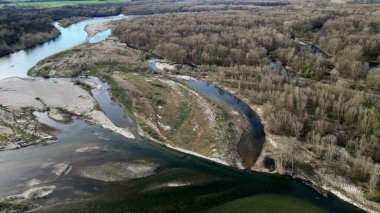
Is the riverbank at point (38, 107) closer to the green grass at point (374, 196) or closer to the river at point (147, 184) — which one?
the river at point (147, 184)

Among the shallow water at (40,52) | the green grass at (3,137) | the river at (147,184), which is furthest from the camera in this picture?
the shallow water at (40,52)

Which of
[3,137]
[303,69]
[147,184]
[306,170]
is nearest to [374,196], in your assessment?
[306,170]

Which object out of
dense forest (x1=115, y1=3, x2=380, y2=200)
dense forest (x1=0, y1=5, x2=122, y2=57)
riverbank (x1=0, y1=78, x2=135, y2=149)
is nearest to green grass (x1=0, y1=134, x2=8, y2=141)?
riverbank (x1=0, y1=78, x2=135, y2=149)

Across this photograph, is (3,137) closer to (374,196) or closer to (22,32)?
(374,196)

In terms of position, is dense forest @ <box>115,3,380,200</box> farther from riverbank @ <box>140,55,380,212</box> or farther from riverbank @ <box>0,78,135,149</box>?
riverbank @ <box>0,78,135,149</box>

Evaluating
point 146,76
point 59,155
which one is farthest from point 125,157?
point 146,76

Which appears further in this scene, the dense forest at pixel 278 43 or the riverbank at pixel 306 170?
the dense forest at pixel 278 43

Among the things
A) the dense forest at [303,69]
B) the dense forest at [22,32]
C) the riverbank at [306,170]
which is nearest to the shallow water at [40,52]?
the dense forest at [22,32]

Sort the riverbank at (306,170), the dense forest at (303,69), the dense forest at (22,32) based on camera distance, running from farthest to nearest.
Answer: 1. the dense forest at (22,32)
2. the dense forest at (303,69)
3. the riverbank at (306,170)
